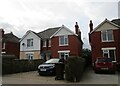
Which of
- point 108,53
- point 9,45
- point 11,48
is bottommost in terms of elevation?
point 108,53

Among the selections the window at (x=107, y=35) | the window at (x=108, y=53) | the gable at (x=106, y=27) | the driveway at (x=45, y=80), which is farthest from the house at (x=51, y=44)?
the driveway at (x=45, y=80)

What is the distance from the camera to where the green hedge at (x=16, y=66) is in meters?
18.7

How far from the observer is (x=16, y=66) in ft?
68.3

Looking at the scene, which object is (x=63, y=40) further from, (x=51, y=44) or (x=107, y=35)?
(x=107, y=35)

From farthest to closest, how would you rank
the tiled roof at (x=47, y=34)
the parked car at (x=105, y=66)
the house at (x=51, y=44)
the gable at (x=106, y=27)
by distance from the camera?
1. the tiled roof at (x=47, y=34)
2. the house at (x=51, y=44)
3. the gable at (x=106, y=27)
4. the parked car at (x=105, y=66)

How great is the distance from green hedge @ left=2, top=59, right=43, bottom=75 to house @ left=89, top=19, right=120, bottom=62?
32.5 ft

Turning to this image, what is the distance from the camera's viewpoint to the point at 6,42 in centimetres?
4319

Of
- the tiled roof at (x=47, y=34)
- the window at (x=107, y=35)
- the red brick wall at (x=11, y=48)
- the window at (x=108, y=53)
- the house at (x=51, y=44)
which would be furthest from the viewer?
the red brick wall at (x=11, y=48)

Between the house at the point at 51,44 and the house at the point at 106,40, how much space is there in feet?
17.0

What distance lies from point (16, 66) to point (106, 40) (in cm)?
1456

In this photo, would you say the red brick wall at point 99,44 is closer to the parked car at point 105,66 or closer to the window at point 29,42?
the parked car at point 105,66

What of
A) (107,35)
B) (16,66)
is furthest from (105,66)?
(107,35)

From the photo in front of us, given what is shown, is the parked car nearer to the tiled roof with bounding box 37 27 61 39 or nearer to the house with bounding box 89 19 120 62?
the house with bounding box 89 19 120 62

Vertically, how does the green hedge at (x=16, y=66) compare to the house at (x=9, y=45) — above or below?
below
